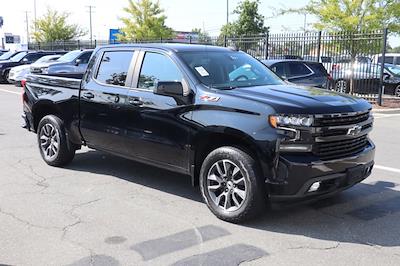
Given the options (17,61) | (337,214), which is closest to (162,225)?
(337,214)

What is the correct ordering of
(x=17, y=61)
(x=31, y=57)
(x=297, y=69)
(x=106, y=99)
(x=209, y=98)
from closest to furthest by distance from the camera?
A: (x=209, y=98) → (x=106, y=99) → (x=297, y=69) → (x=17, y=61) → (x=31, y=57)

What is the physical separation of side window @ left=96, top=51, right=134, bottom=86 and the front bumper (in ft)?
8.28

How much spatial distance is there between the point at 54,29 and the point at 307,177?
176 feet

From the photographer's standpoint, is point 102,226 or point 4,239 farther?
point 102,226

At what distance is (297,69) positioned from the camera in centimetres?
1441

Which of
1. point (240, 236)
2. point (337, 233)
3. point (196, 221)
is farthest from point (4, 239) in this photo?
point (337, 233)

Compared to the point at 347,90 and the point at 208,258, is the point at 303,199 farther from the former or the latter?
the point at 347,90

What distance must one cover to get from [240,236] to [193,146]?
114 cm

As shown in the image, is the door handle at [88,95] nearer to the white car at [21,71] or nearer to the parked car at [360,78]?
the parked car at [360,78]

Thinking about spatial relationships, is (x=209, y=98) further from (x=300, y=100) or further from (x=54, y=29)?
(x=54, y=29)

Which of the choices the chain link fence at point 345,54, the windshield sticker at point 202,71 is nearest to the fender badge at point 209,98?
the windshield sticker at point 202,71

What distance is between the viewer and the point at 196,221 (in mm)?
5098

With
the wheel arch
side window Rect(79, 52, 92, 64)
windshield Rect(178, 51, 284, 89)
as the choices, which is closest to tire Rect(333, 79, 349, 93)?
side window Rect(79, 52, 92, 64)

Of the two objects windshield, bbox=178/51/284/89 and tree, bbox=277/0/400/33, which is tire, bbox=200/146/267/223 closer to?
windshield, bbox=178/51/284/89
